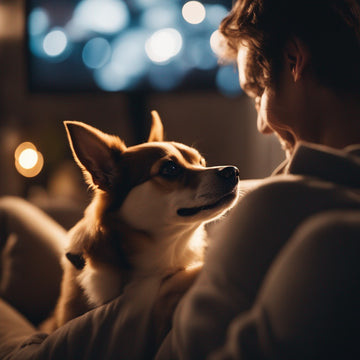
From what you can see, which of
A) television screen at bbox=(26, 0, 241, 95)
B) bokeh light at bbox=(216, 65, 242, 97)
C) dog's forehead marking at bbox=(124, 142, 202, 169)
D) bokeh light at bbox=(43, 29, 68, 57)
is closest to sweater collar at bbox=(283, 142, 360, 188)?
dog's forehead marking at bbox=(124, 142, 202, 169)

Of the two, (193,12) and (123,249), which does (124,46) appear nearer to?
(193,12)

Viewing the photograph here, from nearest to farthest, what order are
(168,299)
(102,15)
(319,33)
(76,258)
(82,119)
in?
(168,299) < (319,33) < (76,258) < (102,15) < (82,119)

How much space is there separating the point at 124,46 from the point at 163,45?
266 mm

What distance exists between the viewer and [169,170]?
3.83 feet

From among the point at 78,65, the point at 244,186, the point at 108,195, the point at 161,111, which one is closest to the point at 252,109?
the point at 161,111

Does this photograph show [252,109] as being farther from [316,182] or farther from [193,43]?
[316,182]

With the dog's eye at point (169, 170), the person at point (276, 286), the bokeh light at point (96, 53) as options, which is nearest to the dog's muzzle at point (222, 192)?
the dog's eye at point (169, 170)

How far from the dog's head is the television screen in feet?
5.32

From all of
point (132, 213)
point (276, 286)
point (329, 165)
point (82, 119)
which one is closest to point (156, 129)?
point (132, 213)

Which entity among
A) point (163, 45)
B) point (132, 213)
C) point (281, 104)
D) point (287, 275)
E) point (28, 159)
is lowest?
point (28, 159)

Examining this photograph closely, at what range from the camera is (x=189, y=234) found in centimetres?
120

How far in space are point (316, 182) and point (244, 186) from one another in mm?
678

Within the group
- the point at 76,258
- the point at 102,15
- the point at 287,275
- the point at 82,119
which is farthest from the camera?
the point at 82,119

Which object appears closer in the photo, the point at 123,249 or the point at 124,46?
the point at 123,249
